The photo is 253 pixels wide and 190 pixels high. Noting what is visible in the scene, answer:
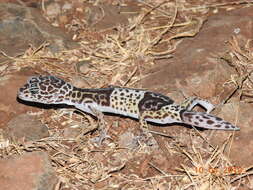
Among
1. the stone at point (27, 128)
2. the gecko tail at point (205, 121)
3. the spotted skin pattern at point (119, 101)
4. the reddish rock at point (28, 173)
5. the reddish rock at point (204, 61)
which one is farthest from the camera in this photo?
the reddish rock at point (204, 61)

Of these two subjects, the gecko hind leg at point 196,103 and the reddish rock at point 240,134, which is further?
the gecko hind leg at point 196,103

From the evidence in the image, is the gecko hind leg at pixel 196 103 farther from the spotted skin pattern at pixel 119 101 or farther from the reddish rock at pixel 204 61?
the reddish rock at pixel 204 61

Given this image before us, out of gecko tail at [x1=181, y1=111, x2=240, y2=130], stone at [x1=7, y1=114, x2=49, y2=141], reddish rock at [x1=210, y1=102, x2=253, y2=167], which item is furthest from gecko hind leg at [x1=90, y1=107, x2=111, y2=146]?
reddish rock at [x1=210, y1=102, x2=253, y2=167]

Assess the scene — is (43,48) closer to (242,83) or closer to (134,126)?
(134,126)

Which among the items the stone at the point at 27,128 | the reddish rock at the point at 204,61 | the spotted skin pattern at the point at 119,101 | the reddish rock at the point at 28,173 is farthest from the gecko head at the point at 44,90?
the reddish rock at the point at 204,61

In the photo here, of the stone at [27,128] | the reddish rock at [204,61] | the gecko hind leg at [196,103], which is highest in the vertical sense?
the reddish rock at [204,61]

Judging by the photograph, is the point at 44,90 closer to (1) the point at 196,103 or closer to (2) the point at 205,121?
(1) the point at 196,103

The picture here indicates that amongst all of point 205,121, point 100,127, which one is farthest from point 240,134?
point 100,127
